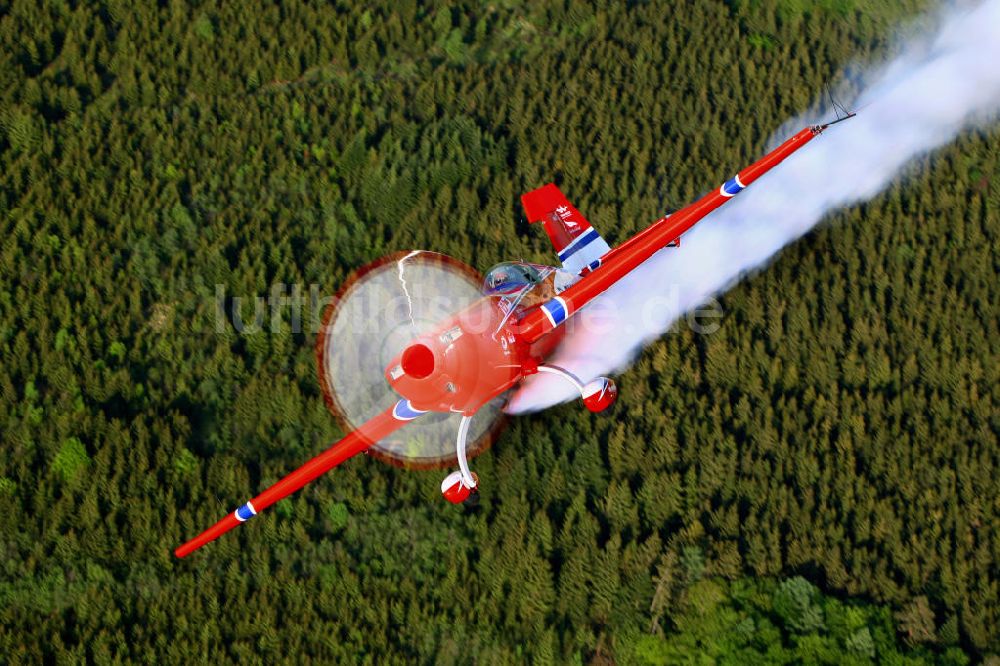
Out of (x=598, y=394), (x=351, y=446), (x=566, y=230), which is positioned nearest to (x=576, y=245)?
(x=566, y=230)

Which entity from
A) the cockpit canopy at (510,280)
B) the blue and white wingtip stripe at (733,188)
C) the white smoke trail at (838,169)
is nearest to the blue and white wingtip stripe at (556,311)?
the cockpit canopy at (510,280)

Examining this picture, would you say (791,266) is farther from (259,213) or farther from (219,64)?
(219,64)

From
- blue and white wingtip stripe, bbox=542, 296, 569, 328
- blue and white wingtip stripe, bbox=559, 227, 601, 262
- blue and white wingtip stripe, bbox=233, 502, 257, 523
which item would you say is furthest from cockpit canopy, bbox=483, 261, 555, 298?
blue and white wingtip stripe, bbox=233, 502, 257, 523

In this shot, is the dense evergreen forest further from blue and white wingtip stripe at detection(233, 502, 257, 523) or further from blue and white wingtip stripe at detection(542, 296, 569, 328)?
blue and white wingtip stripe at detection(542, 296, 569, 328)

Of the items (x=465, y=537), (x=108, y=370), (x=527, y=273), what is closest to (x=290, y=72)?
(x=108, y=370)

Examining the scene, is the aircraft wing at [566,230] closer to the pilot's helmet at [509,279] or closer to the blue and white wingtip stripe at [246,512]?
the pilot's helmet at [509,279]
